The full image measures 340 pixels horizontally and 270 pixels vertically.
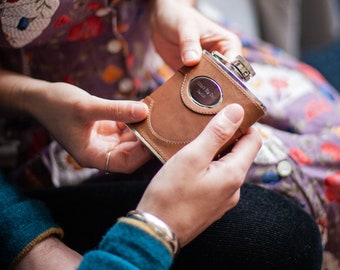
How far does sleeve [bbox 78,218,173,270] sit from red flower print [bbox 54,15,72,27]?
0.33m

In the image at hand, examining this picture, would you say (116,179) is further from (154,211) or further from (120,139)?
(154,211)

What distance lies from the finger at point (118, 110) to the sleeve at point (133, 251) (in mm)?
129

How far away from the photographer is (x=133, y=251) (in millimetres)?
467

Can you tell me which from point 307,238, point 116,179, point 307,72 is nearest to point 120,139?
point 116,179

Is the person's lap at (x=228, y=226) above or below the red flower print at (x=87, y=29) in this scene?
below

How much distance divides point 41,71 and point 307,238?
0.50 m

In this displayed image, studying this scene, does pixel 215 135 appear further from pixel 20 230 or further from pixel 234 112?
pixel 20 230

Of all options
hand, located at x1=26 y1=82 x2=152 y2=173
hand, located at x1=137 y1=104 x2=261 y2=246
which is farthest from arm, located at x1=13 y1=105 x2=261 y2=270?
hand, located at x1=26 y1=82 x2=152 y2=173

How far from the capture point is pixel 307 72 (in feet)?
2.92

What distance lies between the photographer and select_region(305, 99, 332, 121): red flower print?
77 cm

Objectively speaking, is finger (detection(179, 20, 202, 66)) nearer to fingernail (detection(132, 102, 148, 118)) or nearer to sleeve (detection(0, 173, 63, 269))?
fingernail (detection(132, 102, 148, 118))

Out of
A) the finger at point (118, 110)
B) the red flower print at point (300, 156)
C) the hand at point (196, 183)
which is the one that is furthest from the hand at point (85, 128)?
the red flower print at point (300, 156)

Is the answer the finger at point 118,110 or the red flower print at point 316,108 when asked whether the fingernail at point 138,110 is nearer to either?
the finger at point 118,110

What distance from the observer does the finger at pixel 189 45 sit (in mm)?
553
